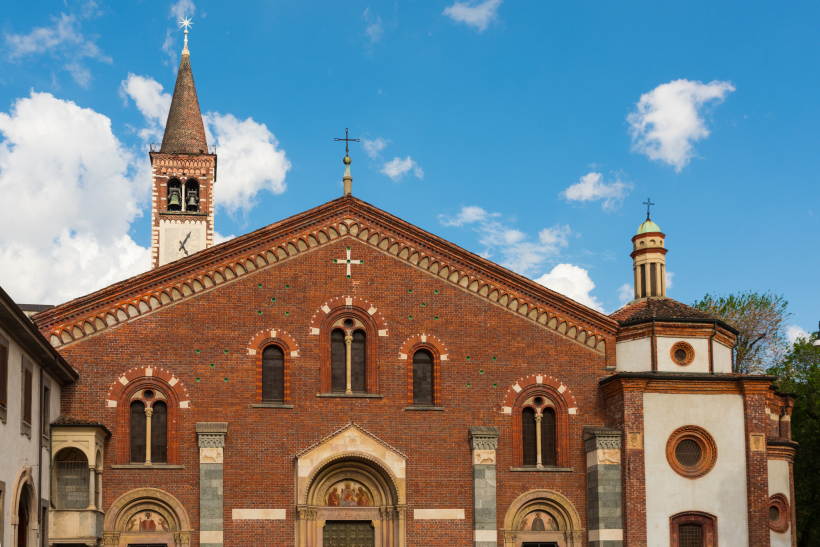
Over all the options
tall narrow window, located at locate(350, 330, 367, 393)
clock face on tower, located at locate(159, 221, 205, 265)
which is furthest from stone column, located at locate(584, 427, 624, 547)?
clock face on tower, located at locate(159, 221, 205, 265)

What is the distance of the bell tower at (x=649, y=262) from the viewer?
34.0m

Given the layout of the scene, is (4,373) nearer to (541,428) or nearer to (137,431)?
(137,431)

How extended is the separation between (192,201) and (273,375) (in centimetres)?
3200

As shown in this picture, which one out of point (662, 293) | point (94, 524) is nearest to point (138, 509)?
point (94, 524)

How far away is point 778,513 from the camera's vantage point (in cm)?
3359

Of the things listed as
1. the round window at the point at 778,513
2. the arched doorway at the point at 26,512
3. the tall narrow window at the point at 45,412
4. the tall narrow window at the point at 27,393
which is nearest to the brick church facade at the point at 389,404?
the tall narrow window at the point at 45,412

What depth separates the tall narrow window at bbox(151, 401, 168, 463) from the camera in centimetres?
2950

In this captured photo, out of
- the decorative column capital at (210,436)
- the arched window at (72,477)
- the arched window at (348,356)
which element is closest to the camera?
the arched window at (72,477)

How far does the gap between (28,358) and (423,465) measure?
36.2ft

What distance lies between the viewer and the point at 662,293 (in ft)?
111

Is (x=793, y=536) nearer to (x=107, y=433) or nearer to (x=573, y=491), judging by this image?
(x=573, y=491)

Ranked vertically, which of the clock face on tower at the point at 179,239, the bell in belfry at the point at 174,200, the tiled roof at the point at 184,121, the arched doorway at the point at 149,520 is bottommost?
the arched doorway at the point at 149,520

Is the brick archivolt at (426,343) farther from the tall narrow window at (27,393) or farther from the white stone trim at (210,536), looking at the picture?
the tall narrow window at (27,393)

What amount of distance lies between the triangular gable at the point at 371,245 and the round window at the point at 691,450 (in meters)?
3.31
